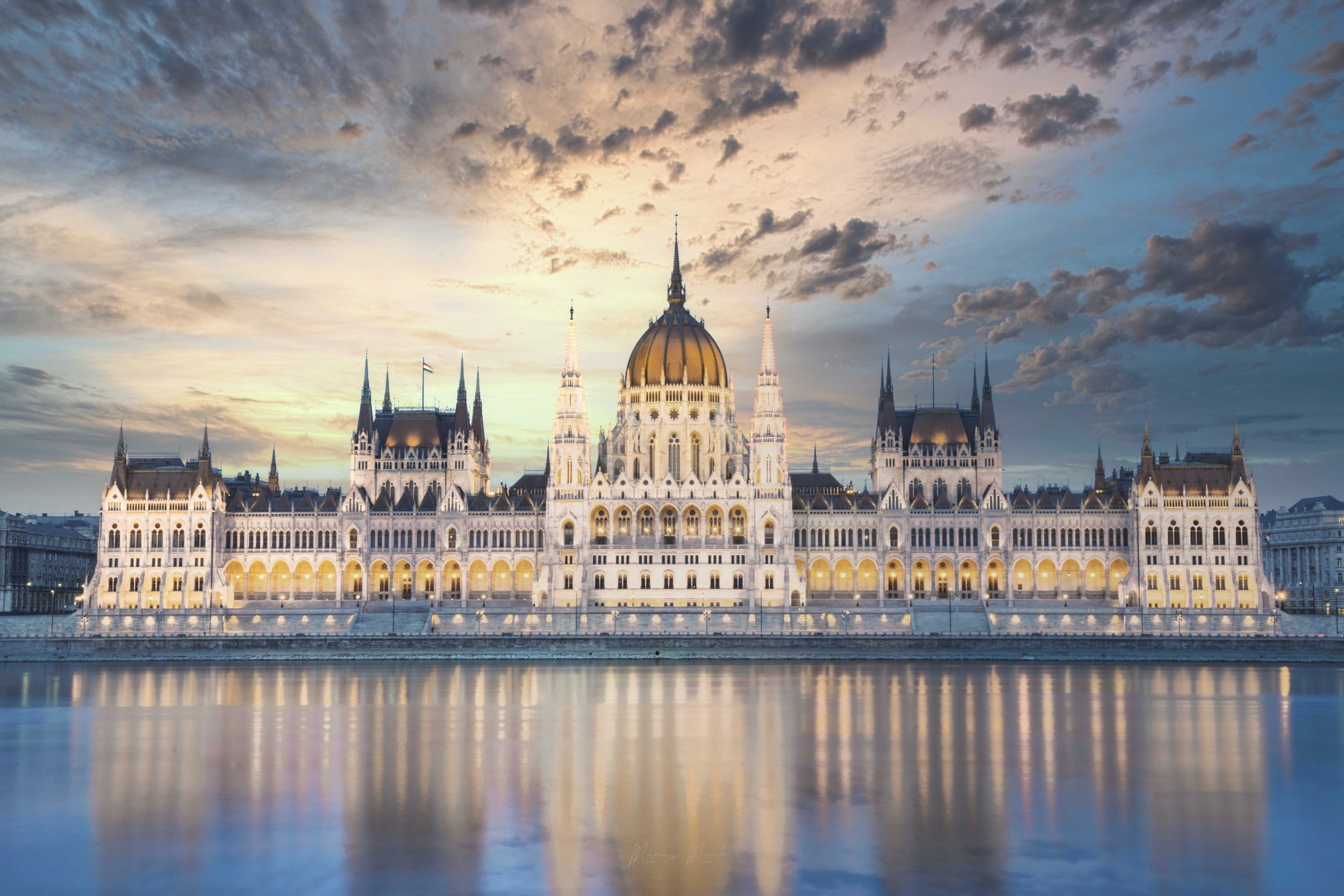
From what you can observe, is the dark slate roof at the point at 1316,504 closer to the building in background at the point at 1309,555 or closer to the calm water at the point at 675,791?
the building in background at the point at 1309,555

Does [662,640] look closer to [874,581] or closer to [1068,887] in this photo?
[874,581]

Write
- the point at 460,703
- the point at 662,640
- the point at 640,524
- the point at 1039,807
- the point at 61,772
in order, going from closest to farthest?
the point at 1039,807 → the point at 61,772 → the point at 460,703 → the point at 662,640 → the point at 640,524

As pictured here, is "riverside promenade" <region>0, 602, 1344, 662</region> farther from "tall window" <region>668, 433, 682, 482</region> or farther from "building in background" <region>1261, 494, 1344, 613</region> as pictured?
"building in background" <region>1261, 494, 1344, 613</region>

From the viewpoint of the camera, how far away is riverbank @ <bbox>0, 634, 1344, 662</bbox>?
8856cm

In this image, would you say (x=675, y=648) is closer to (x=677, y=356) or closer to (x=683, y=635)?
(x=683, y=635)

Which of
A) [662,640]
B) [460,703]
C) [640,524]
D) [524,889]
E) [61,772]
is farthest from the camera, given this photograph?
[640,524]

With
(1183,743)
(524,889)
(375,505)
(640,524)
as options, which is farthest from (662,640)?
(524,889)

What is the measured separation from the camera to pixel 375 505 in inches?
4626

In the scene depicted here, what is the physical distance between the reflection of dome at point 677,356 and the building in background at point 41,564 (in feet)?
174

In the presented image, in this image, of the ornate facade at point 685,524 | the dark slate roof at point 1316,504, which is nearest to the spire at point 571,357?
the ornate facade at point 685,524

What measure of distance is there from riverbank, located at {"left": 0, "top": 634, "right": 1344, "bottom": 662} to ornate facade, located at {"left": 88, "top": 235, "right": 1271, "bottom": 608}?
50.0 feet

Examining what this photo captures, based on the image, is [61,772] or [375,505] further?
[375,505]

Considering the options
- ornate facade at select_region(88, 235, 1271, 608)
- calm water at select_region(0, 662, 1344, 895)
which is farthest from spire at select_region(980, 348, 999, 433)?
calm water at select_region(0, 662, 1344, 895)

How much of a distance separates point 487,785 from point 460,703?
2133cm
